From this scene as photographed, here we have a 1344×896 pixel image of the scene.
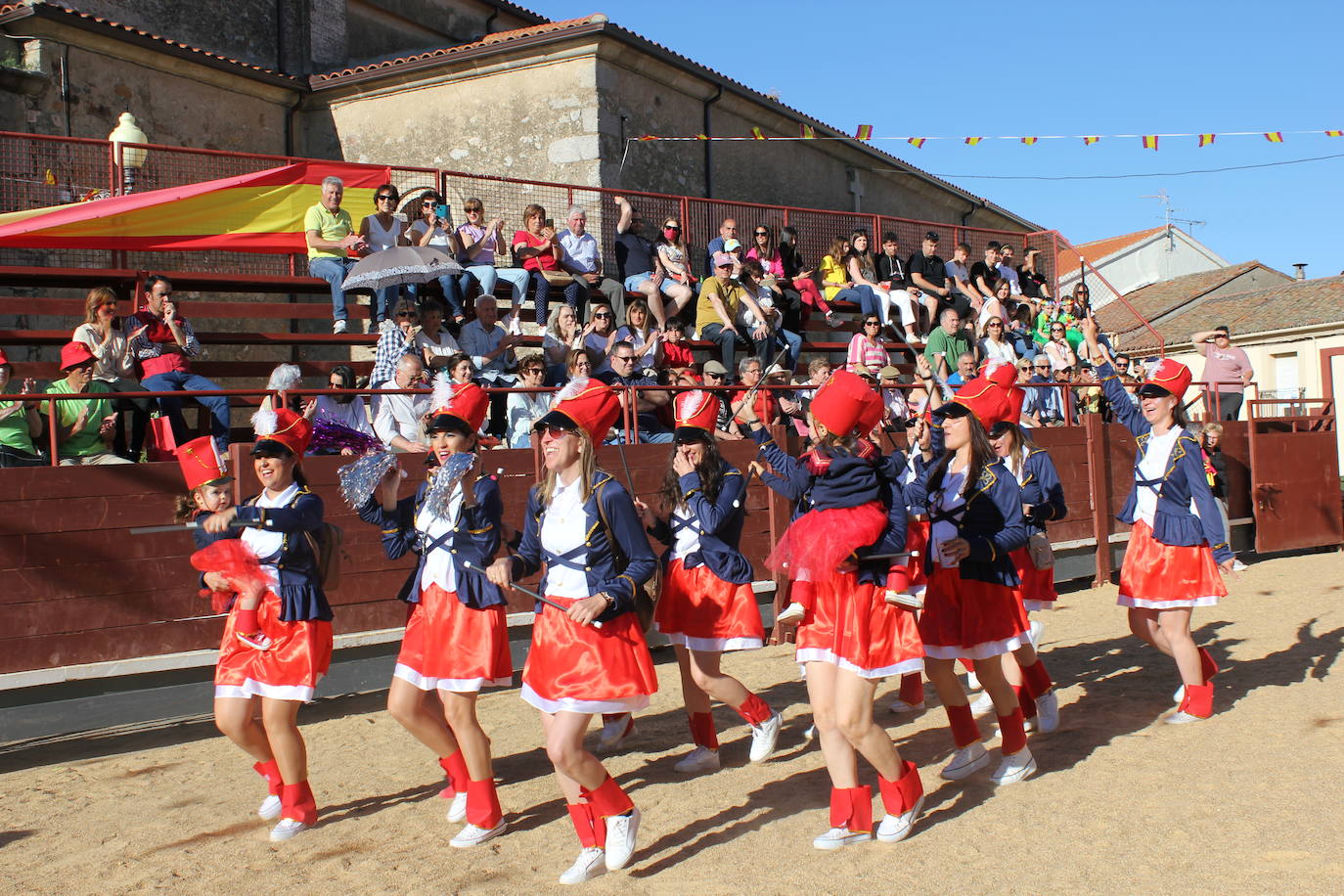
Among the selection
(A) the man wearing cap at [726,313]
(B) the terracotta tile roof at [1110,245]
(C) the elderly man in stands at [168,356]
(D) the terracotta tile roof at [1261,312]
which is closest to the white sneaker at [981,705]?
(C) the elderly man in stands at [168,356]

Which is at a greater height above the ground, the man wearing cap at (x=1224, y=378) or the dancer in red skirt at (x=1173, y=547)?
the man wearing cap at (x=1224, y=378)

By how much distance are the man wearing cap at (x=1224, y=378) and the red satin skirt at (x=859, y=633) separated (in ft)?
32.5

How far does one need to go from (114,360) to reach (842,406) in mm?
6024

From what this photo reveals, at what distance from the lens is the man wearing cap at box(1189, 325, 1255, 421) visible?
1337cm

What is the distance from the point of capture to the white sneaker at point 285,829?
16.5 feet

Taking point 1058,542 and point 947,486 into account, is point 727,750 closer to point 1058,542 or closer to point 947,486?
point 947,486

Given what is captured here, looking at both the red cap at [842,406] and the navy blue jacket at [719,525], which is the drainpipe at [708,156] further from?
the red cap at [842,406]

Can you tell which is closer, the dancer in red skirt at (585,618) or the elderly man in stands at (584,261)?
the dancer in red skirt at (585,618)

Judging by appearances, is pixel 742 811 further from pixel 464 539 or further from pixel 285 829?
pixel 285 829

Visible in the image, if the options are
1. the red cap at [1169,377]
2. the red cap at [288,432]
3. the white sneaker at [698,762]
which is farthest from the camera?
the red cap at [1169,377]

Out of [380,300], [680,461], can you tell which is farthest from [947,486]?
[380,300]

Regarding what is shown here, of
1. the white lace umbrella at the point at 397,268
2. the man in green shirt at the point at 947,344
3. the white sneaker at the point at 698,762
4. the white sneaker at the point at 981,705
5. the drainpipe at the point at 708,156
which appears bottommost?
Answer: the white sneaker at the point at 981,705

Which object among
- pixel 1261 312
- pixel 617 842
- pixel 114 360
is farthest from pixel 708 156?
pixel 1261 312

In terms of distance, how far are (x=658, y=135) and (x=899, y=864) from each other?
14.3 m
